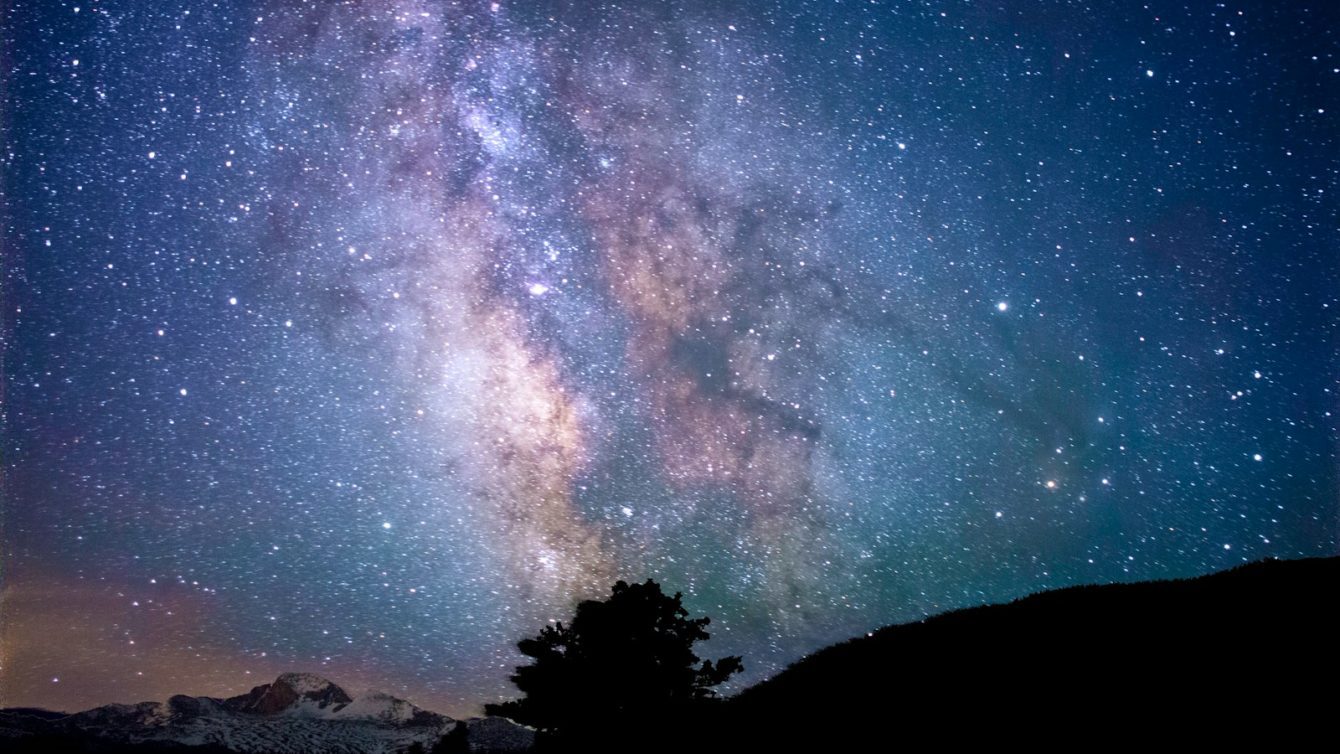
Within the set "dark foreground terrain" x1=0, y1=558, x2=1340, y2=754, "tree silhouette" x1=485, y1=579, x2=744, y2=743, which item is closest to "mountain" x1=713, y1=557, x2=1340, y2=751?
"dark foreground terrain" x1=0, y1=558, x2=1340, y2=754

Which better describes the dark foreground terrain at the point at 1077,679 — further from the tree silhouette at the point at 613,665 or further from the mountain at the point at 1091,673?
the tree silhouette at the point at 613,665

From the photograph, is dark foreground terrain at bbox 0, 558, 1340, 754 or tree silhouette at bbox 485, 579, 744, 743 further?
tree silhouette at bbox 485, 579, 744, 743

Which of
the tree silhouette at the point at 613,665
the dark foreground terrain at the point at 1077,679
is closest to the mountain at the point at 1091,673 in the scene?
the dark foreground terrain at the point at 1077,679

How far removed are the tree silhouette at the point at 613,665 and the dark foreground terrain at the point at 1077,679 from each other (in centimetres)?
873

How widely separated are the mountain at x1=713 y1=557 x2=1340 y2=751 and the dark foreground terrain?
0.08ft

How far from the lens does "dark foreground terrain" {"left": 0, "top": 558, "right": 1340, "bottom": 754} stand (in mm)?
7285

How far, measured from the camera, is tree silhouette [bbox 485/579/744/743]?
815 inches

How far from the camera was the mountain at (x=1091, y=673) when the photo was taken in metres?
7.36

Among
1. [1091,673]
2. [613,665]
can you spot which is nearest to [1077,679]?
[1091,673]

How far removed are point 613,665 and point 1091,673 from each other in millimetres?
16602

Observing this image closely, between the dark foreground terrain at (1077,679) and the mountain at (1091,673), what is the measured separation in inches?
1.0

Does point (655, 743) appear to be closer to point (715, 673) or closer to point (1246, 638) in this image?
point (1246, 638)

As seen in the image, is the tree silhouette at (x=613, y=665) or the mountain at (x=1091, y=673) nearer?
the mountain at (x=1091, y=673)

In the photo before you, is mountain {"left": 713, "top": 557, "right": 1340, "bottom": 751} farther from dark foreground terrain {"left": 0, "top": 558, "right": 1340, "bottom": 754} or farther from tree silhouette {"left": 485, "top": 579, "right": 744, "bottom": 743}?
tree silhouette {"left": 485, "top": 579, "right": 744, "bottom": 743}
